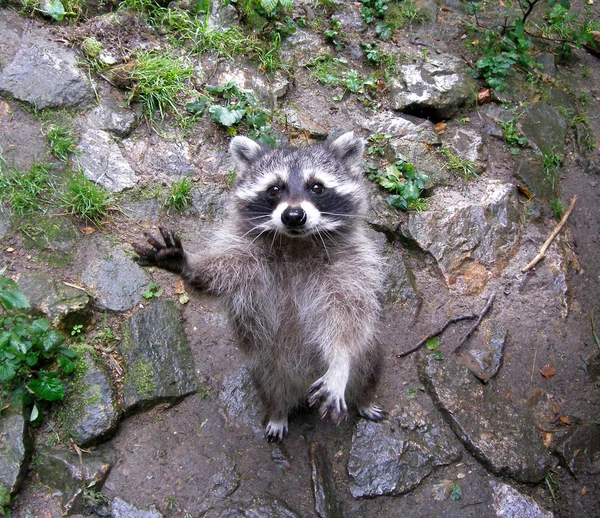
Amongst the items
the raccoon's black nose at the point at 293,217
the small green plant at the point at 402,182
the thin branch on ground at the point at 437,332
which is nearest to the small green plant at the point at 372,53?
the small green plant at the point at 402,182

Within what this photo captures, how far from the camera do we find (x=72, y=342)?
9.78 ft

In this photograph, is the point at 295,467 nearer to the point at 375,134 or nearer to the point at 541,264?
the point at 541,264

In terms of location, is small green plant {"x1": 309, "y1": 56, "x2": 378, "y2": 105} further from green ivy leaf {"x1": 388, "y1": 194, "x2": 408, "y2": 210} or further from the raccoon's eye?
the raccoon's eye

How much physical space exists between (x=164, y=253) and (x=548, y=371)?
258cm

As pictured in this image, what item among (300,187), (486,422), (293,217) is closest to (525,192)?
(486,422)

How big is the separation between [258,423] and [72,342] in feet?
3.88

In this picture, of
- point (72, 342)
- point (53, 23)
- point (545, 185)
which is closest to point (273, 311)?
point (72, 342)

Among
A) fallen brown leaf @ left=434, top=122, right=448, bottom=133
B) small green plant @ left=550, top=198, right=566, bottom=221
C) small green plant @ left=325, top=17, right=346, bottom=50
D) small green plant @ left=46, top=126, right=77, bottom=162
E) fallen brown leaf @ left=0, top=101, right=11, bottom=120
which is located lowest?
small green plant @ left=550, top=198, right=566, bottom=221

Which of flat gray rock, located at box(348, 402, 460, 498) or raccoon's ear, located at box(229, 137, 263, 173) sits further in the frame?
raccoon's ear, located at box(229, 137, 263, 173)

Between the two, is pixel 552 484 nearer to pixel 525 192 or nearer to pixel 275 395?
pixel 275 395

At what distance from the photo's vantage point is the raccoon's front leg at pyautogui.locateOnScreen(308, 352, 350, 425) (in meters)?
2.48

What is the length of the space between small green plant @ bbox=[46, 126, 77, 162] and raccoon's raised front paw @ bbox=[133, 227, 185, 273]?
1.65m

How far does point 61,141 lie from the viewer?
355cm

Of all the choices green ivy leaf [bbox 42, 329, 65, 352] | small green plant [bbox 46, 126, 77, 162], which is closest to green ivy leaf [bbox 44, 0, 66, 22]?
small green plant [bbox 46, 126, 77, 162]
